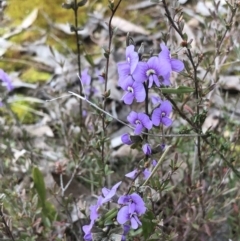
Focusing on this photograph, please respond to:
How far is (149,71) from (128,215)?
0.31 m

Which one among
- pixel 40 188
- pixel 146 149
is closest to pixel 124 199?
pixel 146 149

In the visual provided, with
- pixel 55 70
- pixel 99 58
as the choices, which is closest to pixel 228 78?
pixel 99 58

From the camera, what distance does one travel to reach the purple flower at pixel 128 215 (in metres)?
1.13

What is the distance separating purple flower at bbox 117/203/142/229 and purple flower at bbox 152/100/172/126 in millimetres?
196

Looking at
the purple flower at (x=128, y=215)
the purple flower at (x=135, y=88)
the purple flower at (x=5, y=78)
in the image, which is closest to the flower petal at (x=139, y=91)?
the purple flower at (x=135, y=88)

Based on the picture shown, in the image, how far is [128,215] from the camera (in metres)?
1.15

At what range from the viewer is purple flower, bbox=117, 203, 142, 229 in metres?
1.13

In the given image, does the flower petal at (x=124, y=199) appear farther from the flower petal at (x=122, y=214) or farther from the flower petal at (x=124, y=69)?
the flower petal at (x=124, y=69)

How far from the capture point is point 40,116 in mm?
2535

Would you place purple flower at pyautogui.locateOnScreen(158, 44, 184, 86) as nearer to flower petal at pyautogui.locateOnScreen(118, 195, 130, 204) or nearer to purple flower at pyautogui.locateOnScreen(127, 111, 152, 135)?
purple flower at pyautogui.locateOnScreen(127, 111, 152, 135)

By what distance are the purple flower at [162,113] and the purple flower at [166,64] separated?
53mm

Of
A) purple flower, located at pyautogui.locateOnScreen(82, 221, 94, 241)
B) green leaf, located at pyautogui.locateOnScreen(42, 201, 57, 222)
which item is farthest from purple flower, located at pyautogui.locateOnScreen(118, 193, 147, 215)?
green leaf, located at pyautogui.locateOnScreen(42, 201, 57, 222)

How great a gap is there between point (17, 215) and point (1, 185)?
12 cm

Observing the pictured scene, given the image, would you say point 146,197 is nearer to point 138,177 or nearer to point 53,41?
point 138,177
